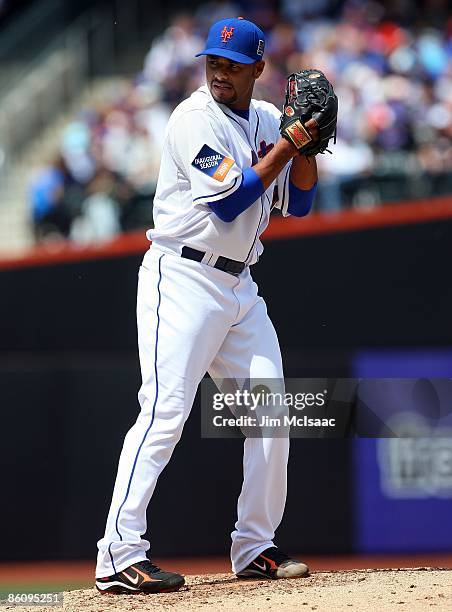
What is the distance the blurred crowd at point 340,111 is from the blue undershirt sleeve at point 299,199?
3.31m

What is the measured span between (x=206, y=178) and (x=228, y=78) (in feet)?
1.33

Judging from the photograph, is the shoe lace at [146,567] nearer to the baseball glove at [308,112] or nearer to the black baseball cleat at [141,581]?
the black baseball cleat at [141,581]

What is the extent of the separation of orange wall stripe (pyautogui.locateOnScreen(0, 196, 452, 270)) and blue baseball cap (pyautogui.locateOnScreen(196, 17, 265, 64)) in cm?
Result: 337

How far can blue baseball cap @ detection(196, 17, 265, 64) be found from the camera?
4.16 meters

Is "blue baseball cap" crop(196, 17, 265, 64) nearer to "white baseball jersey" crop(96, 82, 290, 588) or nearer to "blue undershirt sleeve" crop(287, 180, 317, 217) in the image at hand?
"white baseball jersey" crop(96, 82, 290, 588)

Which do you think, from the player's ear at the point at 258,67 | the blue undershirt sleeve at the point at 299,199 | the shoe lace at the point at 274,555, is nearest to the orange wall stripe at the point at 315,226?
the blue undershirt sleeve at the point at 299,199

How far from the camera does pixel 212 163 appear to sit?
4.11 metres

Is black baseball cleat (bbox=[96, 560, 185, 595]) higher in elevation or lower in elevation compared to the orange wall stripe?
lower

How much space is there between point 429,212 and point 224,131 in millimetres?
3556

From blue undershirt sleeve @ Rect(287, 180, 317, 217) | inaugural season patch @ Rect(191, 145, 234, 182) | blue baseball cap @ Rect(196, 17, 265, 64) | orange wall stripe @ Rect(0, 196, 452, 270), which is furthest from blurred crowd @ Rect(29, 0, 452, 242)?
inaugural season patch @ Rect(191, 145, 234, 182)

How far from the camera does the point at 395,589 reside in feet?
13.7

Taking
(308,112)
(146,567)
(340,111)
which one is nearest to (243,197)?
(308,112)

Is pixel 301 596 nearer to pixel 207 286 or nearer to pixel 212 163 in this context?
pixel 207 286

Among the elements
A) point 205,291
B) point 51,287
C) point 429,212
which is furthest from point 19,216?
point 205,291
